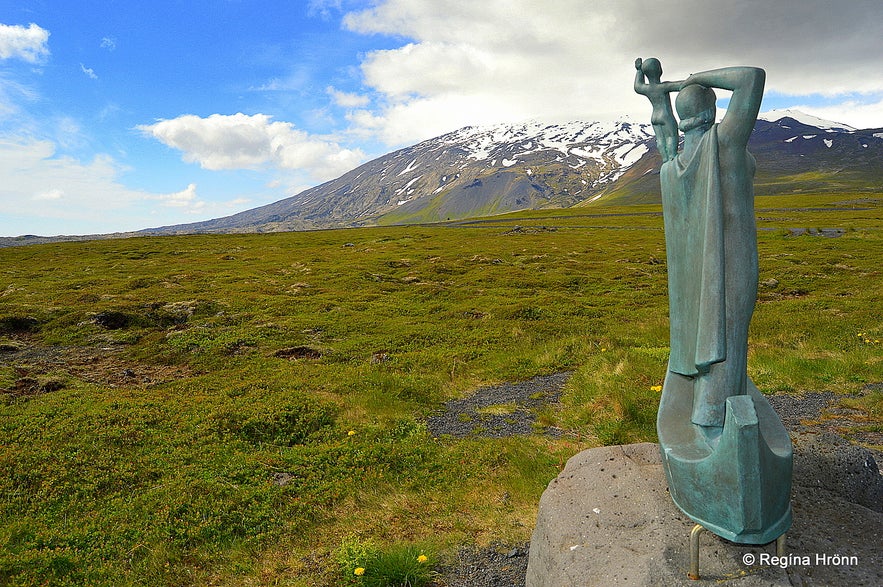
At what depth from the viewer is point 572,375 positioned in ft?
56.4

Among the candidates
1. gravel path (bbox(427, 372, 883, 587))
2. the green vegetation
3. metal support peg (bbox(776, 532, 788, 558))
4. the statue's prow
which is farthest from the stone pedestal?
the green vegetation

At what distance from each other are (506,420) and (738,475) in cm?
872

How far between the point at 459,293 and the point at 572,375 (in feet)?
58.4

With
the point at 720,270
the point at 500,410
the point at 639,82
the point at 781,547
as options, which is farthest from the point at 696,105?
the point at 500,410

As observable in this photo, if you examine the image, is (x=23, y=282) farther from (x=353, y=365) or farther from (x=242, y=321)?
(x=353, y=365)

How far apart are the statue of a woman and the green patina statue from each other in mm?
12

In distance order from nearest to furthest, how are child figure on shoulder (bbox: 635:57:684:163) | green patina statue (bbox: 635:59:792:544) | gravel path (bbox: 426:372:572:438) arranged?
green patina statue (bbox: 635:59:792:544)
child figure on shoulder (bbox: 635:57:684:163)
gravel path (bbox: 426:372:572:438)

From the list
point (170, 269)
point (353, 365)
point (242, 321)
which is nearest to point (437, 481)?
point (353, 365)

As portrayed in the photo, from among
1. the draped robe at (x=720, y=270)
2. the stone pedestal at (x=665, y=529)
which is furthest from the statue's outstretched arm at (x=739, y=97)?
the stone pedestal at (x=665, y=529)

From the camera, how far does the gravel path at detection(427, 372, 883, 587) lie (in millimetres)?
7145

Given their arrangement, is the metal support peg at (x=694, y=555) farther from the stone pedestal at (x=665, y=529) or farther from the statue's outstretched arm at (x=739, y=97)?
the statue's outstretched arm at (x=739, y=97)

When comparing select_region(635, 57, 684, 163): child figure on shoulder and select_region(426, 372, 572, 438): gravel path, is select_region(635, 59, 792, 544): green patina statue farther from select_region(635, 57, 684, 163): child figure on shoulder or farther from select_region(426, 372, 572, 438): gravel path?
select_region(426, 372, 572, 438): gravel path

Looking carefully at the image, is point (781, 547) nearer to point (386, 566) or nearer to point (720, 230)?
point (720, 230)

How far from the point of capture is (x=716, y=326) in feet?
19.7
